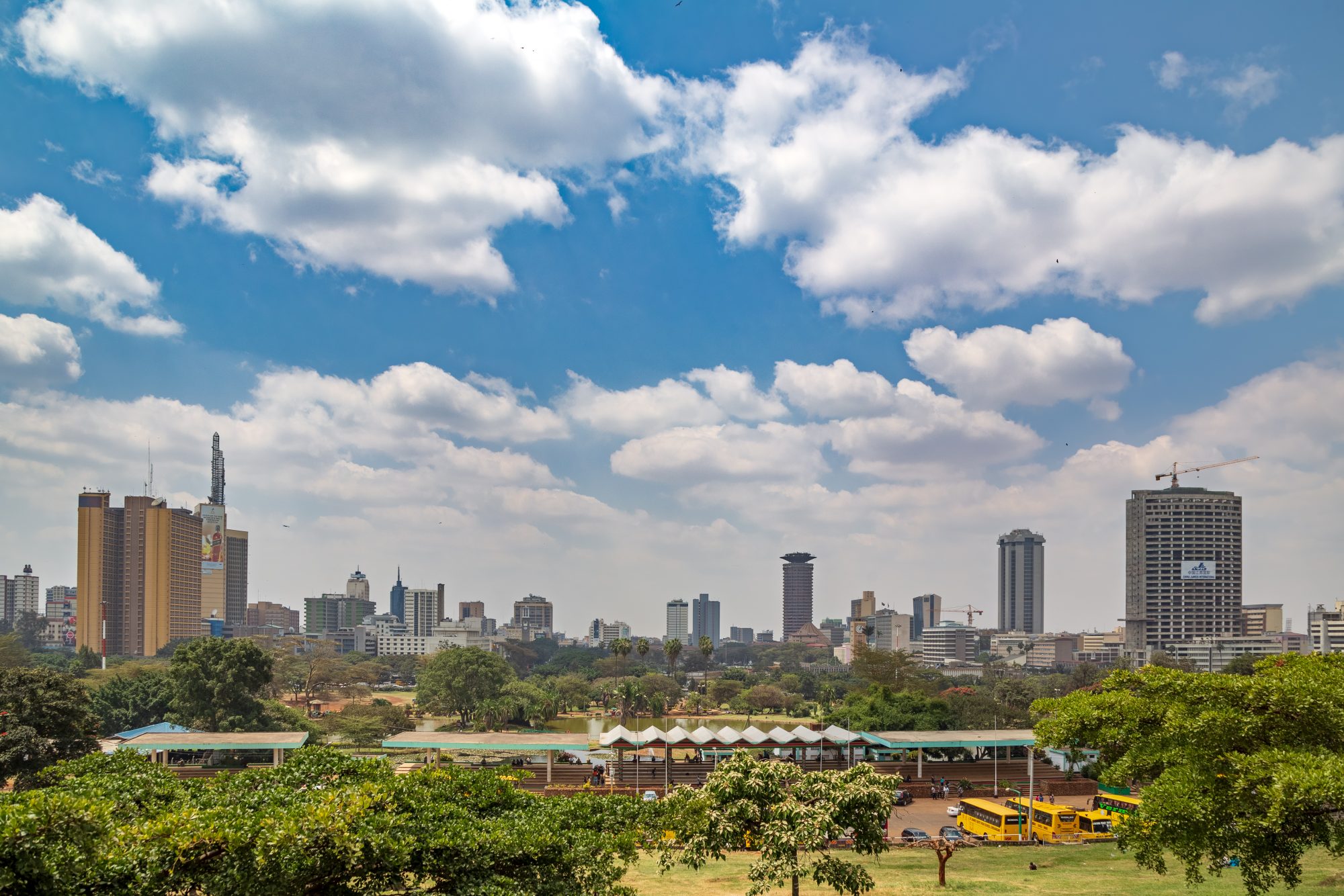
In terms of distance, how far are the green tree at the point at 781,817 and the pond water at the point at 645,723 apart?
170ft

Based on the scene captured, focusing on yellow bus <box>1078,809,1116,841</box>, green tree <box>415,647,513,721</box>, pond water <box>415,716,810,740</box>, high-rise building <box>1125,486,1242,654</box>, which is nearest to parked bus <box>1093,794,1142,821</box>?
yellow bus <box>1078,809,1116,841</box>

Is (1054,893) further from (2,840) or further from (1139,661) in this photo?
(1139,661)

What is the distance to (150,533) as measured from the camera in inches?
5098

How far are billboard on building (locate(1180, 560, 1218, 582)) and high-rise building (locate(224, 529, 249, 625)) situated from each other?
179 meters

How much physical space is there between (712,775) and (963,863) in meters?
11.2

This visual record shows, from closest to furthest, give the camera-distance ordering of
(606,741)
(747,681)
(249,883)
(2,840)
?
(2,840), (249,883), (606,741), (747,681)

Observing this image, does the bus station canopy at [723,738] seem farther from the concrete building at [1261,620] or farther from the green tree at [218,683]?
the concrete building at [1261,620]

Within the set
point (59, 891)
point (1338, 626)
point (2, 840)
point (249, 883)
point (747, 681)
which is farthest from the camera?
point (1338, 626)

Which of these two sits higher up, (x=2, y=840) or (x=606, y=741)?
(x=2, y=840)

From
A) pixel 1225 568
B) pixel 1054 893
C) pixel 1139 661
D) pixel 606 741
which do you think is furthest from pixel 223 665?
pixel 1225 568

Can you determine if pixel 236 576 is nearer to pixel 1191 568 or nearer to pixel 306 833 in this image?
pixel 1191 568

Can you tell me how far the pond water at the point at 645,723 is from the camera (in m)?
68.6

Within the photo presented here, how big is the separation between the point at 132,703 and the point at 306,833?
5379 centimetres

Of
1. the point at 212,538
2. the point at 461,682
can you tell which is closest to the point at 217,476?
the point at 212,538
